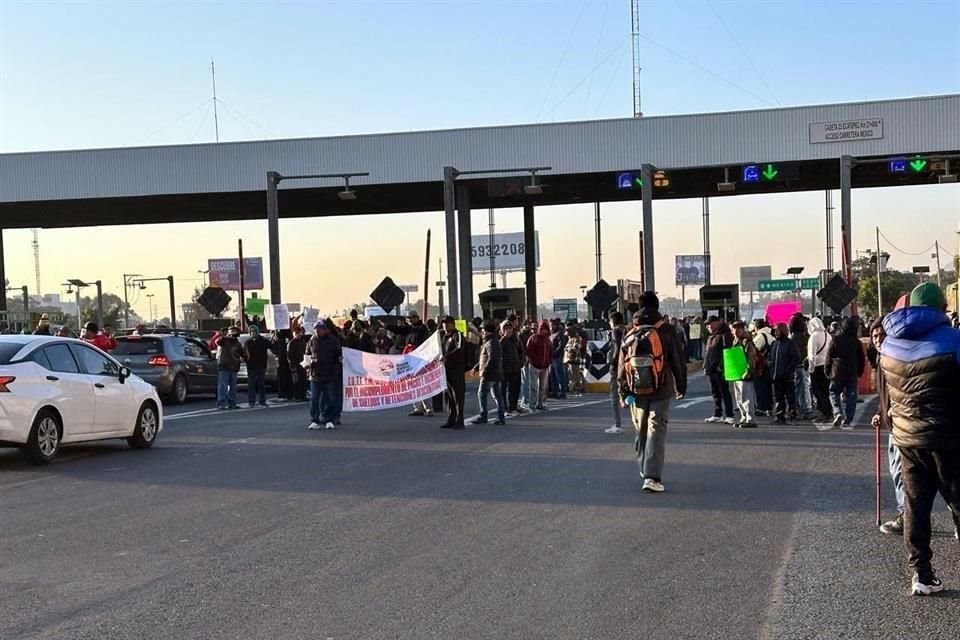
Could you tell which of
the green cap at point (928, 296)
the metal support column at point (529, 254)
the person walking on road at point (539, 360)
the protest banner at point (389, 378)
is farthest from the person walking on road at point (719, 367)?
the metal support column at point (529, 254)

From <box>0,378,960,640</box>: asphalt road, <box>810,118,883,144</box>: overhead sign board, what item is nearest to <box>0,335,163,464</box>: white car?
<box>0,378,960,640</box>: asphalt road

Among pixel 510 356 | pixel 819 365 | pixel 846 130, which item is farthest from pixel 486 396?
pixel 846 130

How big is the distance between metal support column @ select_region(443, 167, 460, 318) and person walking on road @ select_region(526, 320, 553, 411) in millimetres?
12980

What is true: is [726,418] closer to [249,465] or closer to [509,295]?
[249,465]

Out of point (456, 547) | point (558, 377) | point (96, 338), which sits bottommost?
point (558, 377)

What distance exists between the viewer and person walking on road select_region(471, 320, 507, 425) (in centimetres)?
1789

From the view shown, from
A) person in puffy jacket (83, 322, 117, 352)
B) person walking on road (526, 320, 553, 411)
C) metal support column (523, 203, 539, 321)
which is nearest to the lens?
person in puffy jacket (83, 322, 117, 352)

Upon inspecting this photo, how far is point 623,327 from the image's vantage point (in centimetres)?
1546

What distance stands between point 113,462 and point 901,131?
95.1 ft

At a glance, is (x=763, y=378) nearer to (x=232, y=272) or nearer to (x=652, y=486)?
(x=652, y=486)

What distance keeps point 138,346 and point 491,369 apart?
9016 millimetres

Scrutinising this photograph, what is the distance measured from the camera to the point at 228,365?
2125 cm

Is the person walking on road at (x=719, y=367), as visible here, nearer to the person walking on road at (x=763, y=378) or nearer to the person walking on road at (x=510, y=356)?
the person walking on road at (x=763, y=378)

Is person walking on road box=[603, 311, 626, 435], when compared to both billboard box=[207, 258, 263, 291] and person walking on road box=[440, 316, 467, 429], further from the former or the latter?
billboard box=[207, 258, 263, 291]
